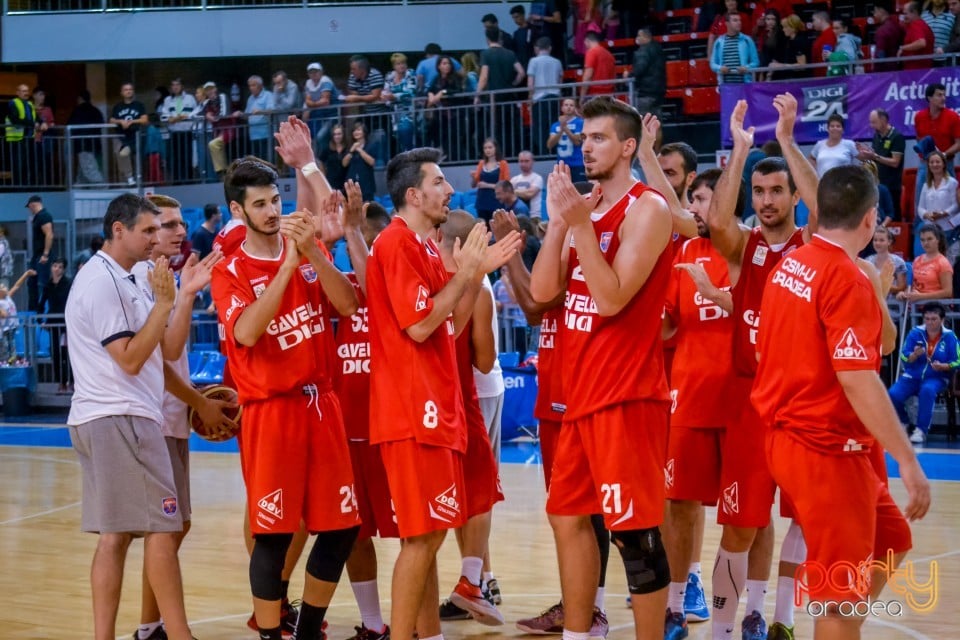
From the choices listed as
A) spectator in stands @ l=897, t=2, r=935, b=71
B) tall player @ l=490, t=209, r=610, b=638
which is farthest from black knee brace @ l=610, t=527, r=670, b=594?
spectator in stands @ l=897, t=2, r=935, b=71

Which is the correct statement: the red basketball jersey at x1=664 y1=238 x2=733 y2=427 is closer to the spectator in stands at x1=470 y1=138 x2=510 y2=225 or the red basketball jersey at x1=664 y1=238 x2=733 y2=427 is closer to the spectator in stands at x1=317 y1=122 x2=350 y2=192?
the spectator in stands at x1=470 y1=138 x2=510 y2=225

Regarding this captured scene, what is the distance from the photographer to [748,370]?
6.34m

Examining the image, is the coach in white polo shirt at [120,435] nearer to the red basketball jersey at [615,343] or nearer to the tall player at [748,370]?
the red basketball jersey at [615,343]

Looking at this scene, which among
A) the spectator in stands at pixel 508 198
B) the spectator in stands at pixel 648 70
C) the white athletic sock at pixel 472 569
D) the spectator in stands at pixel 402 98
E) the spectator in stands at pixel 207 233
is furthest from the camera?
the spectator in stands at pixel 402 98

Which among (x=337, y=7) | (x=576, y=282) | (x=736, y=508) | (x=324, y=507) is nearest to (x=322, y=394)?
(x=324, y=507)

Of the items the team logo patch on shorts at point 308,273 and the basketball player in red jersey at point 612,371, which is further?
the team logo patch on shorts at point 308,273

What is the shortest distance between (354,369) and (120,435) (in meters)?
1.32

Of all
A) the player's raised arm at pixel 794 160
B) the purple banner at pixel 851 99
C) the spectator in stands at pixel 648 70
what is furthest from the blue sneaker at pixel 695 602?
the spectator in stands at pixel 648 70

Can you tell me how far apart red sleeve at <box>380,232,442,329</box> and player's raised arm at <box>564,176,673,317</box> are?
29.6 inches

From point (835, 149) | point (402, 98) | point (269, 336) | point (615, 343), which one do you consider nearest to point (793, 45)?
point (835, 149)

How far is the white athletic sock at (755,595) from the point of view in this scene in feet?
21.1

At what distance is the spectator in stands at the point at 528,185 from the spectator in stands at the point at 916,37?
5033mm

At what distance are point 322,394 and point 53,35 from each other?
72.3 feet

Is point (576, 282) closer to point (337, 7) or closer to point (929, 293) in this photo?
point (929, 293)
